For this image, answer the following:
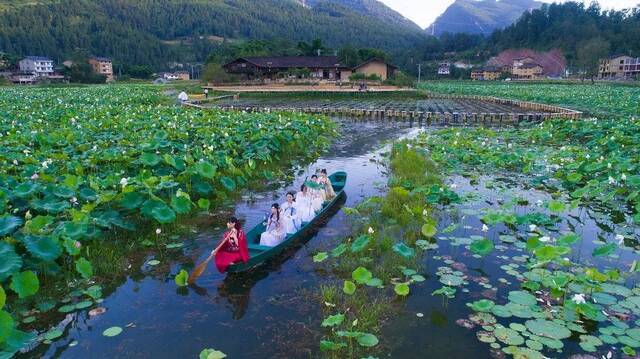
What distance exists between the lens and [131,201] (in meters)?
7.73

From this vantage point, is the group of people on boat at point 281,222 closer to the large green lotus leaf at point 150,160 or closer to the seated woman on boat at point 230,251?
the seated woman on boat at point 230,251

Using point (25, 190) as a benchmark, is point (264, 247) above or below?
below

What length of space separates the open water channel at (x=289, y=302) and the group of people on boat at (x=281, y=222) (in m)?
0.37

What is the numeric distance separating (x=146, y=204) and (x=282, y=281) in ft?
9.12

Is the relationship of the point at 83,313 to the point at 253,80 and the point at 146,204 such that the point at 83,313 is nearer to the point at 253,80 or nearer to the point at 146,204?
the point at 146,204

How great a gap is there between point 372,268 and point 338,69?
5833cm

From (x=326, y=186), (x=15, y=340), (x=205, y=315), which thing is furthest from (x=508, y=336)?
(x=326, y=186)

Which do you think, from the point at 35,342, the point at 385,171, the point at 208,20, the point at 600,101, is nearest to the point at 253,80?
the point at 600,101

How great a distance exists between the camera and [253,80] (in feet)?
202

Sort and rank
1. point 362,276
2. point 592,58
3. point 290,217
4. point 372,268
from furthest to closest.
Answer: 1. point 592,58
2. point 290,217
3. point 372,268
4. point 362,276

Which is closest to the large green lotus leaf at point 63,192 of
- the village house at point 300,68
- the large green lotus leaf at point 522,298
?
the large green lotus leaf at point 522,298

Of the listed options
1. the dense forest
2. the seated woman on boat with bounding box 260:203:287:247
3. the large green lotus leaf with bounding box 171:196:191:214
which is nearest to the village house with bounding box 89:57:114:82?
the dense forest

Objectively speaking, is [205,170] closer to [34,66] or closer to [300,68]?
[300,68]

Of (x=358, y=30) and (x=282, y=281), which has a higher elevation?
(x=358, y=30)
